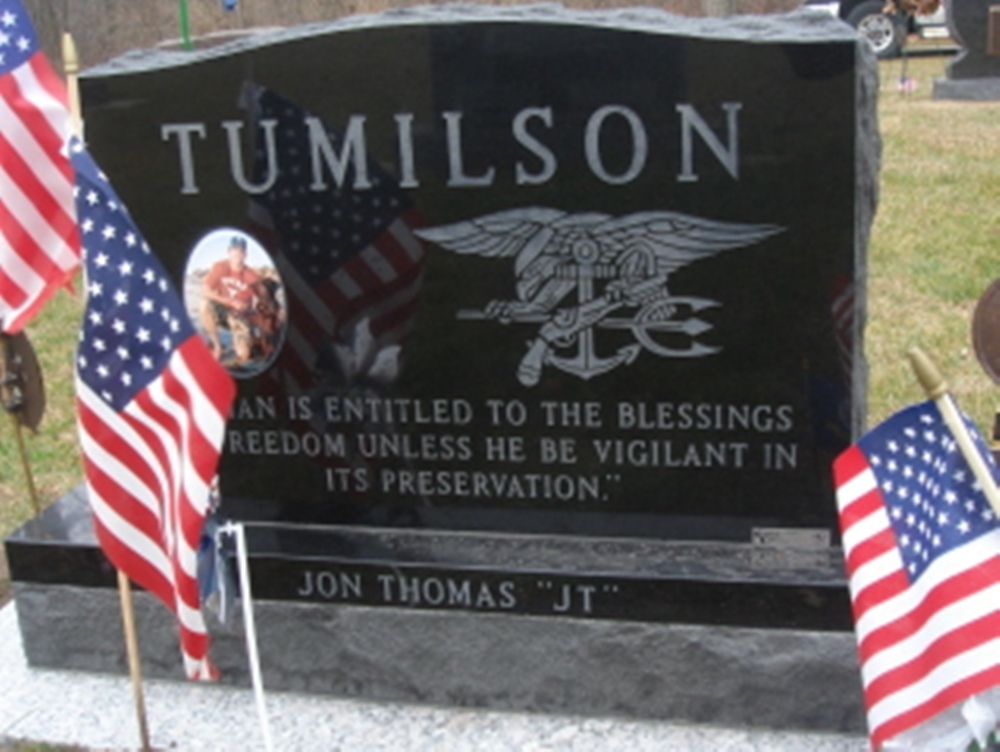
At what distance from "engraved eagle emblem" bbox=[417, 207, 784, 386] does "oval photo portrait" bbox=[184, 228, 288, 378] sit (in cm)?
55

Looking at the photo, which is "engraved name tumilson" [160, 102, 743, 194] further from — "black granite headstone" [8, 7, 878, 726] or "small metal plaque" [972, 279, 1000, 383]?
"small metal plaque" [972, 279, 1000, 383]

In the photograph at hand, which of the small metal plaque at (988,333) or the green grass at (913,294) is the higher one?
the small metal plaque at (988,333)

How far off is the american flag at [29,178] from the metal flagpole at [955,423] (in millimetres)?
2647

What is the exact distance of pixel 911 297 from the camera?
776 cm

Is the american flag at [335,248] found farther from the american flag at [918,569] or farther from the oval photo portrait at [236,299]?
the american flag at [918,569]

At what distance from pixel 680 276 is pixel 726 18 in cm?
72

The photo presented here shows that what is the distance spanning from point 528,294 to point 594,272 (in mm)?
210

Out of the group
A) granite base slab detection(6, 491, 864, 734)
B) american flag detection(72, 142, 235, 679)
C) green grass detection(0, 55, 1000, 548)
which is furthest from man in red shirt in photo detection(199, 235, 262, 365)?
green grass detection(0, 55, 1000, 548)

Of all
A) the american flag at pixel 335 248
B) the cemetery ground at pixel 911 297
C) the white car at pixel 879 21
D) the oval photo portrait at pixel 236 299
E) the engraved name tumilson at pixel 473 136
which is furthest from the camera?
the white car at pixel 879 21

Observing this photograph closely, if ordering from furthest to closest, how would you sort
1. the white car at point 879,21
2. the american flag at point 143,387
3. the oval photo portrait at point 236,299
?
the white car at point 879,21 < the oval photo portrait at point 236,299 < the american flag at point 143,387

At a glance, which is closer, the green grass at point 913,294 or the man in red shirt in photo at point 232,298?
the man in red shirt in photo at point 232,298

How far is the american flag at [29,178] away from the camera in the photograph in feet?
13.6

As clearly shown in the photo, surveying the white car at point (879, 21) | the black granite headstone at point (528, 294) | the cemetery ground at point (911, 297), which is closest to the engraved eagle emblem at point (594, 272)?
the black granite headstone at point (528, 294)

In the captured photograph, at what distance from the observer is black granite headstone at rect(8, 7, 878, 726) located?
377 cm
